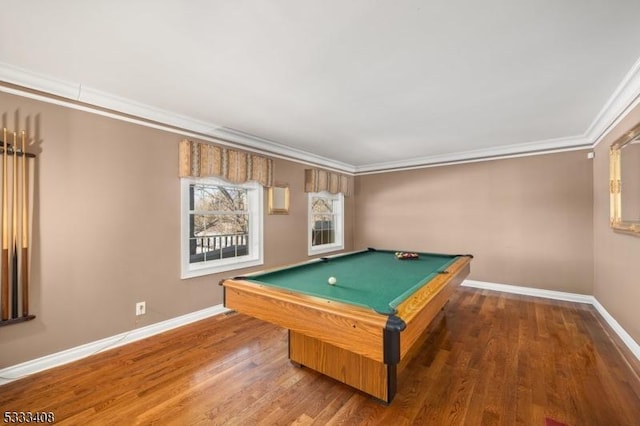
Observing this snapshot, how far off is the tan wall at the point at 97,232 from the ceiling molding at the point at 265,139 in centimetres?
13

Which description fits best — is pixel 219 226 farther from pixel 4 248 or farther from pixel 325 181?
pixel 325 181

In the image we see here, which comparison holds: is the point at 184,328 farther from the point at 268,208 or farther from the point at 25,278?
the point at 268,208

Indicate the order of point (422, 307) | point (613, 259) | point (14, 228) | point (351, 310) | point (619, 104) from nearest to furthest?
point (351, 310), point (422, 307), point (14, 228), point (619, 104), point (613, 259)

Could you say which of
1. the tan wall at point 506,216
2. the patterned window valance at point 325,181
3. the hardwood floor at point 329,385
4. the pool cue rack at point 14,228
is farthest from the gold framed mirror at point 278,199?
the pool cue rack at point 14,228

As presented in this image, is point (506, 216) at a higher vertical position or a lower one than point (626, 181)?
lower

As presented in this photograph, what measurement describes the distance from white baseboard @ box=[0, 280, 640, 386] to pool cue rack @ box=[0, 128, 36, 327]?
38cm

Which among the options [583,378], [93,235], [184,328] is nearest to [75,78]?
[93,235]

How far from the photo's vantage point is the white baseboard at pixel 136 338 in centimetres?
207

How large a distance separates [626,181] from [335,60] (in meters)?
3.01

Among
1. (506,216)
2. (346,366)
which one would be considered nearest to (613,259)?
(506,216)

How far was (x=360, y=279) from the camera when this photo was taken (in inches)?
89.6

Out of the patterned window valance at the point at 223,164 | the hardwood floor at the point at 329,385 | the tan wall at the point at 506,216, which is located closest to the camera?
the hardwood floor at the point at 329,385

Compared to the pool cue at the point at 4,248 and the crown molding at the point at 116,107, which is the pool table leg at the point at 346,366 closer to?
the pool cue at the point at 4,248

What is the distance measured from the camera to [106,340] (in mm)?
2486
